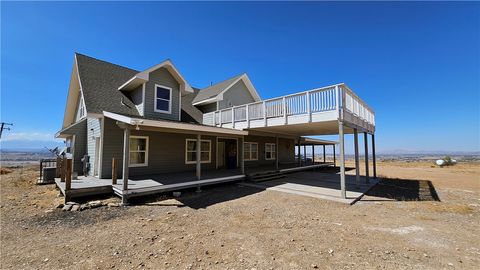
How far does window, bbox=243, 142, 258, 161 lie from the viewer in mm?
15641

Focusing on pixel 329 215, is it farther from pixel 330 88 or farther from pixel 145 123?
pixel 145 123

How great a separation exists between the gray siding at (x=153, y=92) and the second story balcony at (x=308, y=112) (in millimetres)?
2853

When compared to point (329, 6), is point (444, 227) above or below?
below

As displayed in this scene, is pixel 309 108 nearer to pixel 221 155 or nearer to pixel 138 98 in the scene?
pixel 221 155

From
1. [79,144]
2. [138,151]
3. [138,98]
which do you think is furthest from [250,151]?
[79,144]

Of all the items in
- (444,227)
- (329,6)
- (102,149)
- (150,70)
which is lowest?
(444,227)

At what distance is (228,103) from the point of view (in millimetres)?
15758

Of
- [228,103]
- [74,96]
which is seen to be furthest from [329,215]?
[74,96]

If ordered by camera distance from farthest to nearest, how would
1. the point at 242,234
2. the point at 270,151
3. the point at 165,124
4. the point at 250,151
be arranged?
1. the point at 270,151
2. the point at 250,151
3. the point at 165,124
4. the point at 242,234

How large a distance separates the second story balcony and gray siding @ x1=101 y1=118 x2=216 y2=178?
2.79 metres

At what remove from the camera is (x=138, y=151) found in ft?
33.2

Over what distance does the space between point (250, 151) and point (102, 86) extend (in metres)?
10.3

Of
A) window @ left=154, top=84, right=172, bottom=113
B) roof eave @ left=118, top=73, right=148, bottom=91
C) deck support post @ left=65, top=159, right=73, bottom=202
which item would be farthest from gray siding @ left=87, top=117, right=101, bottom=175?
deck support post @ left=65, top=159, right=73, bottom=202

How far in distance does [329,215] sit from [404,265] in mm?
→ 2668
